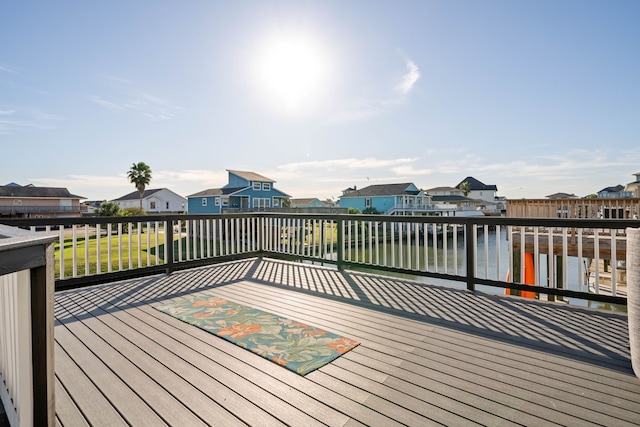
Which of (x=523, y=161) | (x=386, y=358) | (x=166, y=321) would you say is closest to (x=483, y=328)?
(x=386, y=358)

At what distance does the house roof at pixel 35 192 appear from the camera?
30917 millimetres

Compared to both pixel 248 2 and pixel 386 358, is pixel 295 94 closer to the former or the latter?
pixel 248 2

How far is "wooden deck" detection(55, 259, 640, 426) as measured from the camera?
57.7 inches

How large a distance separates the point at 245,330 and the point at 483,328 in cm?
200

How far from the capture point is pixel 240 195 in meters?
27.7

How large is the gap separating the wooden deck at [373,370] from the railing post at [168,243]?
1.32m

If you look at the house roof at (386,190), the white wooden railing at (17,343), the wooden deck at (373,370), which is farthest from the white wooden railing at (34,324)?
the house roof at (386,190)

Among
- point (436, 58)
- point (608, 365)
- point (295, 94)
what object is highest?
point (436, 58)

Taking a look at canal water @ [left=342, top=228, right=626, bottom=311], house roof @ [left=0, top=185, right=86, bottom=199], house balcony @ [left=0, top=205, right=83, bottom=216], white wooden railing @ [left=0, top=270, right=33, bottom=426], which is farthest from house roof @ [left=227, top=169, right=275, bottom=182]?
white wooden railing @ [left=0, top=270, right=33, bottom=426]

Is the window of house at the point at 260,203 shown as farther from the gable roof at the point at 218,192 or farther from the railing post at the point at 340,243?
the railing post at the point at 340,243

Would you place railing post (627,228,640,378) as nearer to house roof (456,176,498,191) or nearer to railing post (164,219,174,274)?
railing post (164,219,174,274)

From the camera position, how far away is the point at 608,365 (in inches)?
74.7

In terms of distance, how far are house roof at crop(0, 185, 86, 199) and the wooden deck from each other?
1571 inches

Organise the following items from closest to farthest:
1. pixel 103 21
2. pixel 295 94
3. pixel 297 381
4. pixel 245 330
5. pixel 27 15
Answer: pixel 297 381
pixel 245 330
pixel 27 15
pixel 103 21
pixel 295 94
